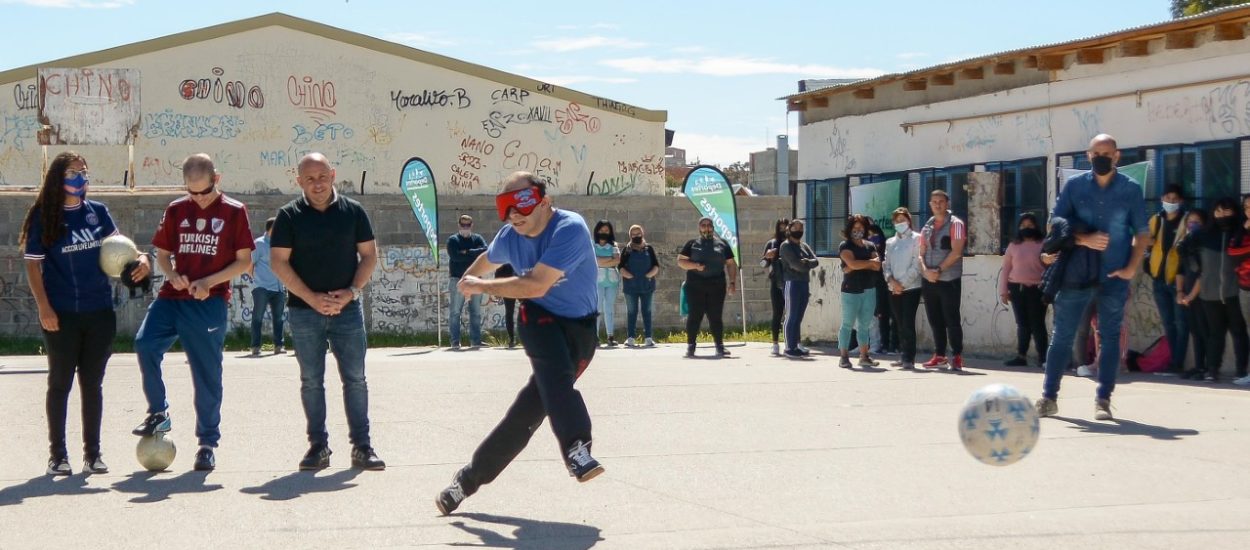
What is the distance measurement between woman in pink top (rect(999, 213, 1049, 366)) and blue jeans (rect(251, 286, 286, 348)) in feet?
28.7

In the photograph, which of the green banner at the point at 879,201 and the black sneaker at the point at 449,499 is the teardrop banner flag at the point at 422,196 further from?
the black sneaker at the point at 449,499

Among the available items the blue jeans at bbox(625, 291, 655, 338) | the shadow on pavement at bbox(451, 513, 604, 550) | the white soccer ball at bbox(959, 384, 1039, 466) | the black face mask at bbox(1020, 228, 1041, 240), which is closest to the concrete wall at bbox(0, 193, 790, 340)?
the blue jeans at bbox(625, 291, 655, 338)

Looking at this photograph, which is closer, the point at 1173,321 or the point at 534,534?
the point at 534,534

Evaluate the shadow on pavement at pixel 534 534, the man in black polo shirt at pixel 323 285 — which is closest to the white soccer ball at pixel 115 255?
the man in black polo shirt at pixel 323 285

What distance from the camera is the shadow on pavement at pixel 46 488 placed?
744 cm

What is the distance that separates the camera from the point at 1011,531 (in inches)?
251

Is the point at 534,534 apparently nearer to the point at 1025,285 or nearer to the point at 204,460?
the point at 204,460

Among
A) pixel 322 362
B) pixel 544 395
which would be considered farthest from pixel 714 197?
pixel 544 395

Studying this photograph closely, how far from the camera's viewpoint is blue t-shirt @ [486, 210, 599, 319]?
6.78m

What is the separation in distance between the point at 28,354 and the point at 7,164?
7.55m

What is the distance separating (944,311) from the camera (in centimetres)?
1505

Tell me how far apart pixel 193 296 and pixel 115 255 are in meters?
0.48

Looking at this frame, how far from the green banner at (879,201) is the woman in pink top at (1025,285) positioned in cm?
279

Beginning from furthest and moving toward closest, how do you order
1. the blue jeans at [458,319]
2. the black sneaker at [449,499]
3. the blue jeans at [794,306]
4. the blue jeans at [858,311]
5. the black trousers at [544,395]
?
the blue jeans at [458,319] < the blue jeans at [794,306] < the blue jeans at [858,311] < the black sneaker at [449,499] < the black trousers at [544,395]
